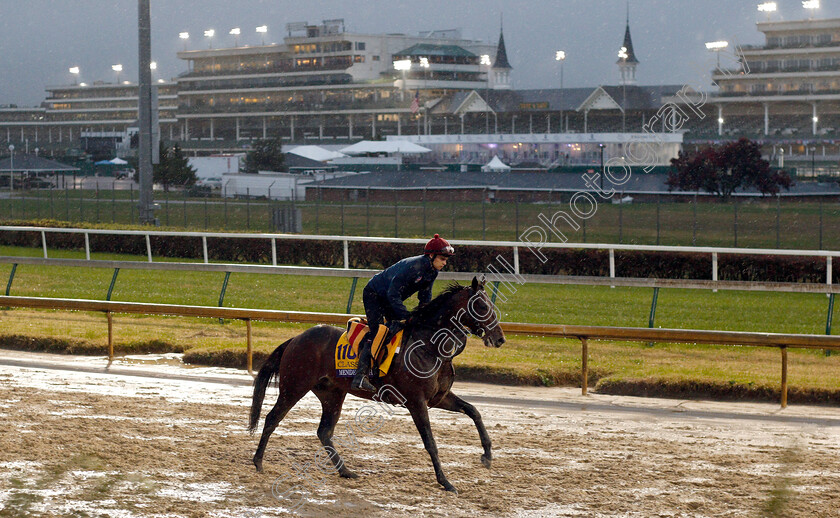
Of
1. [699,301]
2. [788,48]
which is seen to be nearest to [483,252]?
[699,301]

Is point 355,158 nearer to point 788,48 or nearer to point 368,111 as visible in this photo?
point 368,111

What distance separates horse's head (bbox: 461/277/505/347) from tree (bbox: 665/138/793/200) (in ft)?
110

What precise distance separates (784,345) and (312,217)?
3011 cm

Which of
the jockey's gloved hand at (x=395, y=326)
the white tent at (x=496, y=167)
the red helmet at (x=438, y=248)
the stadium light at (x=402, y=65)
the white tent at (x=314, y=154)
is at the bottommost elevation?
the jockey's gloved hand at (x=395, y=326)

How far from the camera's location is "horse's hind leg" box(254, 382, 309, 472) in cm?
690

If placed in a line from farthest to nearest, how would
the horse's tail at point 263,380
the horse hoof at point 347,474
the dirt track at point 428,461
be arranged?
1. the horse's tail at point 263,380
2. the horse hoof at point 347,474
3. the dirt track at point 428,461

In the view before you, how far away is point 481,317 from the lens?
6.46 m

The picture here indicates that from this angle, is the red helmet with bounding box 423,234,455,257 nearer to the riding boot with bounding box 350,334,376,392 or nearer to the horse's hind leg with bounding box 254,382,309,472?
the riding boot with bounding box 350,334,376,392

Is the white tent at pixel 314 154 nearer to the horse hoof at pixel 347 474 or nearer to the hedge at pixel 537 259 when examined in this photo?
the hedge at pixel 537 259

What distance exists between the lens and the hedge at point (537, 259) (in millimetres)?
17656

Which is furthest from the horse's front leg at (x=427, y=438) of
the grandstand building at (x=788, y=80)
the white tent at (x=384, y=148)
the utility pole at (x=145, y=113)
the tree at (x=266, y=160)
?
the grandstand building at (x=788, y=80)

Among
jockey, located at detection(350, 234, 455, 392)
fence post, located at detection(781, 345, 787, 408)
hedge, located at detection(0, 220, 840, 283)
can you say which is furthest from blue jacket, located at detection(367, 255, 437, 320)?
hedge, located at detection(0, 220, 840, 283)

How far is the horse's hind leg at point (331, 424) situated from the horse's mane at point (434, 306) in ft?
2.76

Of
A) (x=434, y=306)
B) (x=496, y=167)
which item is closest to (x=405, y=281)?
(x=434, y=306)
